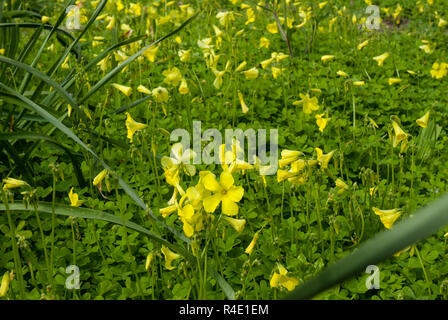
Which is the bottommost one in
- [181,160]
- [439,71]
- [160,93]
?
[181,160]

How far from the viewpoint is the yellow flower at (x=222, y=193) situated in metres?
1.28

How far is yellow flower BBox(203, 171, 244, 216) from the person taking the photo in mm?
1284

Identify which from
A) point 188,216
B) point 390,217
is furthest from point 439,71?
point 188,216

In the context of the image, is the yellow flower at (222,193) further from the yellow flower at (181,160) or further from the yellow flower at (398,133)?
the yellow flower at (398,133)

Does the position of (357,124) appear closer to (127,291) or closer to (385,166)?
(385,166)

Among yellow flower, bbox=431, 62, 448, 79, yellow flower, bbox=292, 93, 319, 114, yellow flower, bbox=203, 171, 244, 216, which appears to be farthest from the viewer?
yellow flower, bbox=431, 62, 448, 79

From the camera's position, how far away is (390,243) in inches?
19.4

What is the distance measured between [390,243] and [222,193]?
2.82 ft

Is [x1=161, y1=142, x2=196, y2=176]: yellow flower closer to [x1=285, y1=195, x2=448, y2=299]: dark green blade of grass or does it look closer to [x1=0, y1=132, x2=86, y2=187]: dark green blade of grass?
[x1=0, y1=132, x2=86, y2=187]: dark green blade of grass

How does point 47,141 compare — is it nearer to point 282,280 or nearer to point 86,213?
point 86,213

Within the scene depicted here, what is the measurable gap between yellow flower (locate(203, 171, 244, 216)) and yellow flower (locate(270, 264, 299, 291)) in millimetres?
224

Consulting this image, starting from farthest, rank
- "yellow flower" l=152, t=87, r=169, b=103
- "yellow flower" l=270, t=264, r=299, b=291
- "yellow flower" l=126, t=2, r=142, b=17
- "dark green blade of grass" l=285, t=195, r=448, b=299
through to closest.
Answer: "yellow flower" l=126, t=2, r=142, b=17 → "yellow flower" l=152, t=87, r=169, b=103 → "yellow flower" l=270, t=264, r=299, b=291 → "dark green blade of grass" l=285, t=195, r=448, b=299

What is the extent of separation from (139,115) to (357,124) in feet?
4.40

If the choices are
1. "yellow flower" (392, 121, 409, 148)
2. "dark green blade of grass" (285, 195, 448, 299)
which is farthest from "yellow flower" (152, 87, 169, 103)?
"dark green blade of grass" (285, 195, 448, 299)
